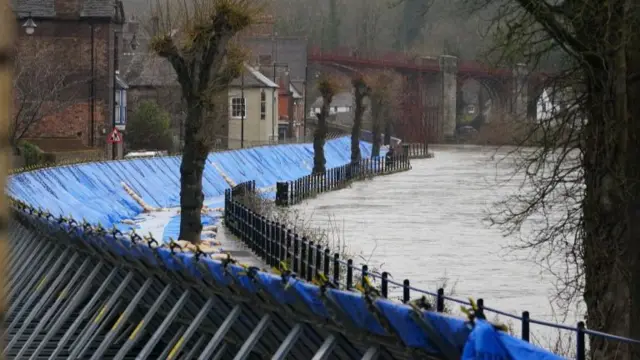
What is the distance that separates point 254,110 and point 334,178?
111 feet

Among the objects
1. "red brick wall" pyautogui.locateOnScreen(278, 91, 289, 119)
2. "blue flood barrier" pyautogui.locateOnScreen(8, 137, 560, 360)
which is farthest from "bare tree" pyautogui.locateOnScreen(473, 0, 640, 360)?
"red brick wall" pyautogui.locateOnScreen(278, 91, 289, 119)

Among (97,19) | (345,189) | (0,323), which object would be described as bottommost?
(345,189)

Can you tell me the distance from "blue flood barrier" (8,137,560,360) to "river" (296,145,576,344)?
4572mm

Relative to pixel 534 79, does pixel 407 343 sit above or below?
below

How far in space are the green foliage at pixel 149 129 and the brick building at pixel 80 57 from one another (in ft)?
30.5

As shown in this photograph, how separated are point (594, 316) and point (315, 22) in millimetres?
156457

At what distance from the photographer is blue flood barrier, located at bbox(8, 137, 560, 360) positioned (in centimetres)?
547

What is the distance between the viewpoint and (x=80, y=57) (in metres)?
60.8

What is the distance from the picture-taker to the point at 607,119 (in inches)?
375

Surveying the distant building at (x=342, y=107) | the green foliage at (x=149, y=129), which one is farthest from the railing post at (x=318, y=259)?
the distant building at (x=342, y=107)

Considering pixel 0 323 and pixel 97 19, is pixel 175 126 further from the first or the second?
pixel 0 323

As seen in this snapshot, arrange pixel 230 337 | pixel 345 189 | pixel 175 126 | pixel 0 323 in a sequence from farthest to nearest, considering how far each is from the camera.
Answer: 1. pixel 175 126
2. pixel 345 189
3. pixel 230 337
4. pixel 0 323

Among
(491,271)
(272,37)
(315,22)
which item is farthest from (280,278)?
(315,22)

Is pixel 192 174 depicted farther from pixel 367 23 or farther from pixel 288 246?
pixel 367 23
